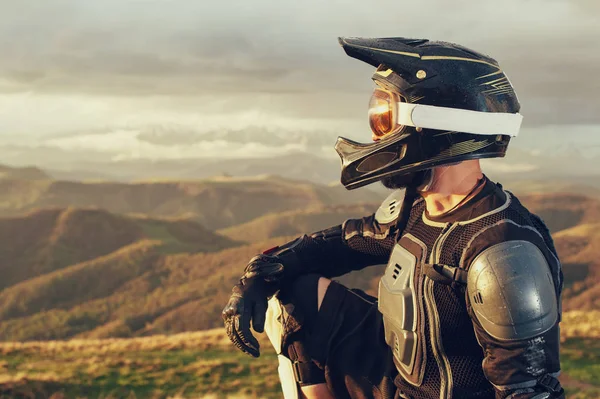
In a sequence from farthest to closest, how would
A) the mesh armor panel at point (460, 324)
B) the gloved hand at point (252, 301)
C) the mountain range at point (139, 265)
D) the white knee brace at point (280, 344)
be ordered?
1. the mountain range at point (139, 265)
2. the white knee brace at point (280, 344)
3. the gloved hand at point (252, 301)
4. the mesh armor panel at point (460, 324)

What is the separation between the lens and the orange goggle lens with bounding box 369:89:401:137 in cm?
417

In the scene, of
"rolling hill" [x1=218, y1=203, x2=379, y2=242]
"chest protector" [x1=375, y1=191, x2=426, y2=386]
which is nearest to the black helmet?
"chest protector" [x1=375, y1=191, x2=426, y2=386]

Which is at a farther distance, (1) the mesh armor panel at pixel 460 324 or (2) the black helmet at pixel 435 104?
(2) the black helmet at pixel 435 104

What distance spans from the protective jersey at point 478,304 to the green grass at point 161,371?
510 centimetres

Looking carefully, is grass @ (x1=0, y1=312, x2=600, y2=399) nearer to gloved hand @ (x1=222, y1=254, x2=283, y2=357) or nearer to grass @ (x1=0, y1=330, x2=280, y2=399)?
grass @ (x1=0, y1=330, x2=280, y2=399)

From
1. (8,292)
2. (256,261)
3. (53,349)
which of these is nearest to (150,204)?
(8,292)

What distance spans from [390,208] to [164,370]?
7076 millimetres

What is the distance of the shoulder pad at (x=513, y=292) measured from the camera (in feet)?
11.6

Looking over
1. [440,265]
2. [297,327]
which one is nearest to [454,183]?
[440,265]

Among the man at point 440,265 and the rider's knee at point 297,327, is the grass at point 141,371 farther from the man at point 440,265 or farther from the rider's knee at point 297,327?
the man at point 440,265

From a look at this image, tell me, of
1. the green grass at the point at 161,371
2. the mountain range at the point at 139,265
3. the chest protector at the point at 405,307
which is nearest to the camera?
the chest protector at the point at 405,307

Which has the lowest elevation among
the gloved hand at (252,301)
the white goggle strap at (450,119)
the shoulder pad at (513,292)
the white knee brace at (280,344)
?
the white knee brace at (280,344)

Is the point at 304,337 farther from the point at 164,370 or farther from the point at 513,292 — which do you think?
the point at 164,370

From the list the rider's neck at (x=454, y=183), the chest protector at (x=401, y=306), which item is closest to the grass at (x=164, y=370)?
the chest protector at (x=401, y=306)
